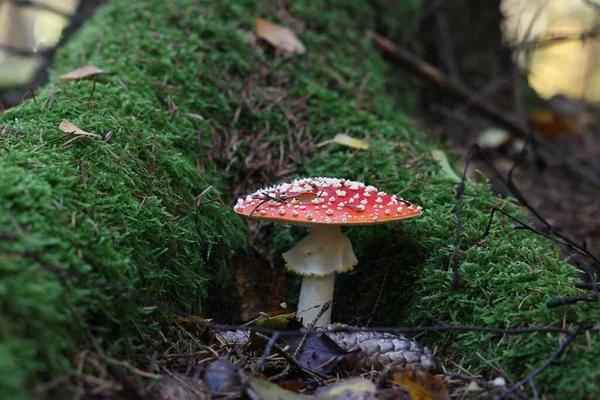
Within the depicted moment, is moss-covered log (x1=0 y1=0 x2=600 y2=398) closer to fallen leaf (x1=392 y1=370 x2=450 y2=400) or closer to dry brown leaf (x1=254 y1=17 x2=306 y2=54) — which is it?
dry brown leaf (x1=254 y1=17 x2=306 y2=54)

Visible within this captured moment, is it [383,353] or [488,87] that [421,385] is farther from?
[488,87]

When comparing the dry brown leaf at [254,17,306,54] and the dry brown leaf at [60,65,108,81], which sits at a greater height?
the dry brown leaf at [254,17,306,54]

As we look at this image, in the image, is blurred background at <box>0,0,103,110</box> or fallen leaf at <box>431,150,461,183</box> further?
blurred background at <box>0,0,103,110</box>

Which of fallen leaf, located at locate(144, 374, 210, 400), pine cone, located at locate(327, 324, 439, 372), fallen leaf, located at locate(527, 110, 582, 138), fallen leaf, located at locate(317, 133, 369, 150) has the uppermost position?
fallen leaf, located at locate(317, 133, 369, 150)

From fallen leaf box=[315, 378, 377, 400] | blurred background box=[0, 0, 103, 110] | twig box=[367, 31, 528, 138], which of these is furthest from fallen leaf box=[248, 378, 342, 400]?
twig box=[367, 31, 528, 138]

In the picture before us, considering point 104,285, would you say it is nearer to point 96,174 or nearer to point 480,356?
point 96,174

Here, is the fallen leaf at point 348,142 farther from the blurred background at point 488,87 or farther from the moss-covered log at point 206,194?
the blurred background at point 488,87
